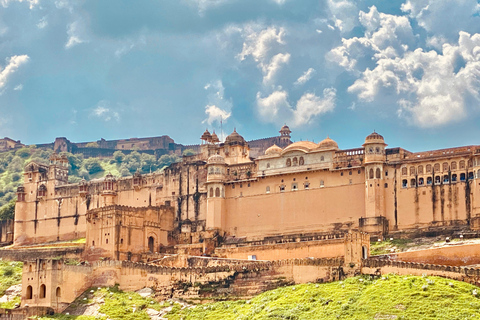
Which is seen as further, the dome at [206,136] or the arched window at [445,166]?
the dome at [206,136]

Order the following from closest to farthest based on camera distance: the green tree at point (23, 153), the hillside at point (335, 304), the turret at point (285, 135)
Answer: the hillside at point (335, 304)
the turret at point (285, 135)
the green tree at point (23, 153)

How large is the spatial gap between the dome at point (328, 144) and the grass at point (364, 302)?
17096mm

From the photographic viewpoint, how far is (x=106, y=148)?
12700 centimetres

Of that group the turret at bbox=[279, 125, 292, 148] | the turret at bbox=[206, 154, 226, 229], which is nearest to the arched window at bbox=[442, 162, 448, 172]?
the turret at bbox=[206, 154, 226, 229]

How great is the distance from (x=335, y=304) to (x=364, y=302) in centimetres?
168

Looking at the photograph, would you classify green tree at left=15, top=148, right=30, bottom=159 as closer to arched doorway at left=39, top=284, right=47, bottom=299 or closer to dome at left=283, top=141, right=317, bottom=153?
dome at left=283, top=141, right=317, bottom=153

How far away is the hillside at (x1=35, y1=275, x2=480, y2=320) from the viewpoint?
45.6 meters

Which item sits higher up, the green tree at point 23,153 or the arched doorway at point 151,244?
the green tree at point 23,153

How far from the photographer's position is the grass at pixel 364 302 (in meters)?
45.3

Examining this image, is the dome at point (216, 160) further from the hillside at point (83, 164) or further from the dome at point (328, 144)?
the hillside at point (83, 164)

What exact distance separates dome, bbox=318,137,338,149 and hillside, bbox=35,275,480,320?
17.2 metres

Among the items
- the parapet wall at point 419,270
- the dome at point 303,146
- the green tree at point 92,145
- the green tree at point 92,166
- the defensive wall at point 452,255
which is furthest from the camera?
the green tree at point 92,145

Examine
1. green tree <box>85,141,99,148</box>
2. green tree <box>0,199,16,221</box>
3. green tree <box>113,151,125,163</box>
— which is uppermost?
green tree <box>85,141,99,148</box>

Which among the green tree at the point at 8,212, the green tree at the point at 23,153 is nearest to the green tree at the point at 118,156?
the green tree at the point at 23,153
